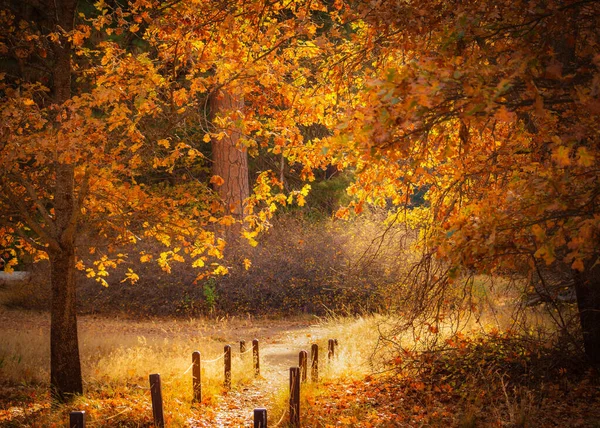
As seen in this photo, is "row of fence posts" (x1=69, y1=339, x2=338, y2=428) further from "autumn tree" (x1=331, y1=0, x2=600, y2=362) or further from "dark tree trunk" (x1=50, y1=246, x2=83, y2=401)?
"autumn tree" (x1=331, y1=0, x2=600, y2=362)

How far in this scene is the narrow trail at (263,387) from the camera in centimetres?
808

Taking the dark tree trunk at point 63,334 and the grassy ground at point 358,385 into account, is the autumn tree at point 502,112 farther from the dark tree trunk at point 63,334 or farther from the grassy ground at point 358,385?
the dark tree trunk at point 63,334

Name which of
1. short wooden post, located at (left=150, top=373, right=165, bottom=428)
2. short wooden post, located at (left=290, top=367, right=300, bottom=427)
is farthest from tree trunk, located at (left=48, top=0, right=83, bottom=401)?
short wooden post, located at (left=290, top=367, right=300, bottom=427)

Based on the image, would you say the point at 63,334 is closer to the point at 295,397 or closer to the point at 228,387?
the point at 228,387

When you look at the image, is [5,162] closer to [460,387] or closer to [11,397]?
[11,397]

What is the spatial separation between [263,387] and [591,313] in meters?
4.73

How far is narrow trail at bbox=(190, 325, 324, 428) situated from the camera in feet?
26.5

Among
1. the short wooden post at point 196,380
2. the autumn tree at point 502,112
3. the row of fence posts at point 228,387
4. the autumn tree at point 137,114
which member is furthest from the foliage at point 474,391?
the autumn tree at point 137,114

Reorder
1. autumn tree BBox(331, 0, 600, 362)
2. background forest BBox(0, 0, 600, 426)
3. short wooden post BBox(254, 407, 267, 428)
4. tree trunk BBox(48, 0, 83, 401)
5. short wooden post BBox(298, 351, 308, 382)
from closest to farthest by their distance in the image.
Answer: autumn tree BBox(331, 0, 600, 362) < background forest BBox(0, 0, 600, 426) < short wooden post BBox(254, 407, 267, 428) < tree trunk BBox(48, 0, 83, 401) < short wooden post BBox(298, 351, 308, 382)

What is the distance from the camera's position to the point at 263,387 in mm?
9719

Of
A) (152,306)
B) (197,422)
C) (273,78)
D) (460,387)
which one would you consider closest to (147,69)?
(273,78)

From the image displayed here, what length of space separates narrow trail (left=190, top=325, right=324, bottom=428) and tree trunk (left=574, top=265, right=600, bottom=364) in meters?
3.92

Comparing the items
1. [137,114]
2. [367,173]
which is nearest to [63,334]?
[137,114]

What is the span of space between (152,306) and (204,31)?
12.4 metres
